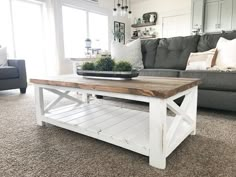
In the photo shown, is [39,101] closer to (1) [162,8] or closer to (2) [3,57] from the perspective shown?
(2) [3,57]

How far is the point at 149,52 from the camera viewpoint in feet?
9.58

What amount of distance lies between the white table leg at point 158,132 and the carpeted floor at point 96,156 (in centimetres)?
5

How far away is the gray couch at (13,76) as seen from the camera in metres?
2.99

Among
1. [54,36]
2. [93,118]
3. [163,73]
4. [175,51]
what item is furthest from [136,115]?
[54,36]

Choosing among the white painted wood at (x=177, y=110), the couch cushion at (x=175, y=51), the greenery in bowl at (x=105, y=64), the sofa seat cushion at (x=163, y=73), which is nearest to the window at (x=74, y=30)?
the couch cushion at (x=175, y=51)

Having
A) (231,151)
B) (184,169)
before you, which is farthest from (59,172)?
(231,151)

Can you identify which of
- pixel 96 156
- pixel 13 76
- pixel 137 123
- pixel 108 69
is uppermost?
pixel 108 69

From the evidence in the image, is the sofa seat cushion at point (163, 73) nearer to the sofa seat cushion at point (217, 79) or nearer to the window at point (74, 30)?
the sofa seat cushion at point (217, 79)

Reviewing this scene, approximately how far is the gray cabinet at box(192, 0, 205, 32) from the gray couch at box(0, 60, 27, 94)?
425cm

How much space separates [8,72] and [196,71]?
2.77m

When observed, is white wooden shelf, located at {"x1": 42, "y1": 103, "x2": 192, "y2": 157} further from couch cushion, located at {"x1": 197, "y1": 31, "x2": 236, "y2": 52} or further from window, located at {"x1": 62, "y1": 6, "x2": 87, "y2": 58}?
window, located at {"x1": 62, "y1": 6, "x2": 87, "y2": 58}

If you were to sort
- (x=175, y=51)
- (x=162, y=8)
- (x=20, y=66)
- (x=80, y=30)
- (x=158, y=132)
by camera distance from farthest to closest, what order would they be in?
1. (x=162, y=8)
2. (x=80, y=30)
3. (x=20, y=66)
4. (x=175, y=51)
5. (x=158, y=132)

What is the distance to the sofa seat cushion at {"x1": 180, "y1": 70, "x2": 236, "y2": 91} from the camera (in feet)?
5.81

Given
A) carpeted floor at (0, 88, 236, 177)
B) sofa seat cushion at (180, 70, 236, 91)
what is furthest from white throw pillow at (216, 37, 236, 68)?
carpeted floor at (0, 88, 236, 177)
